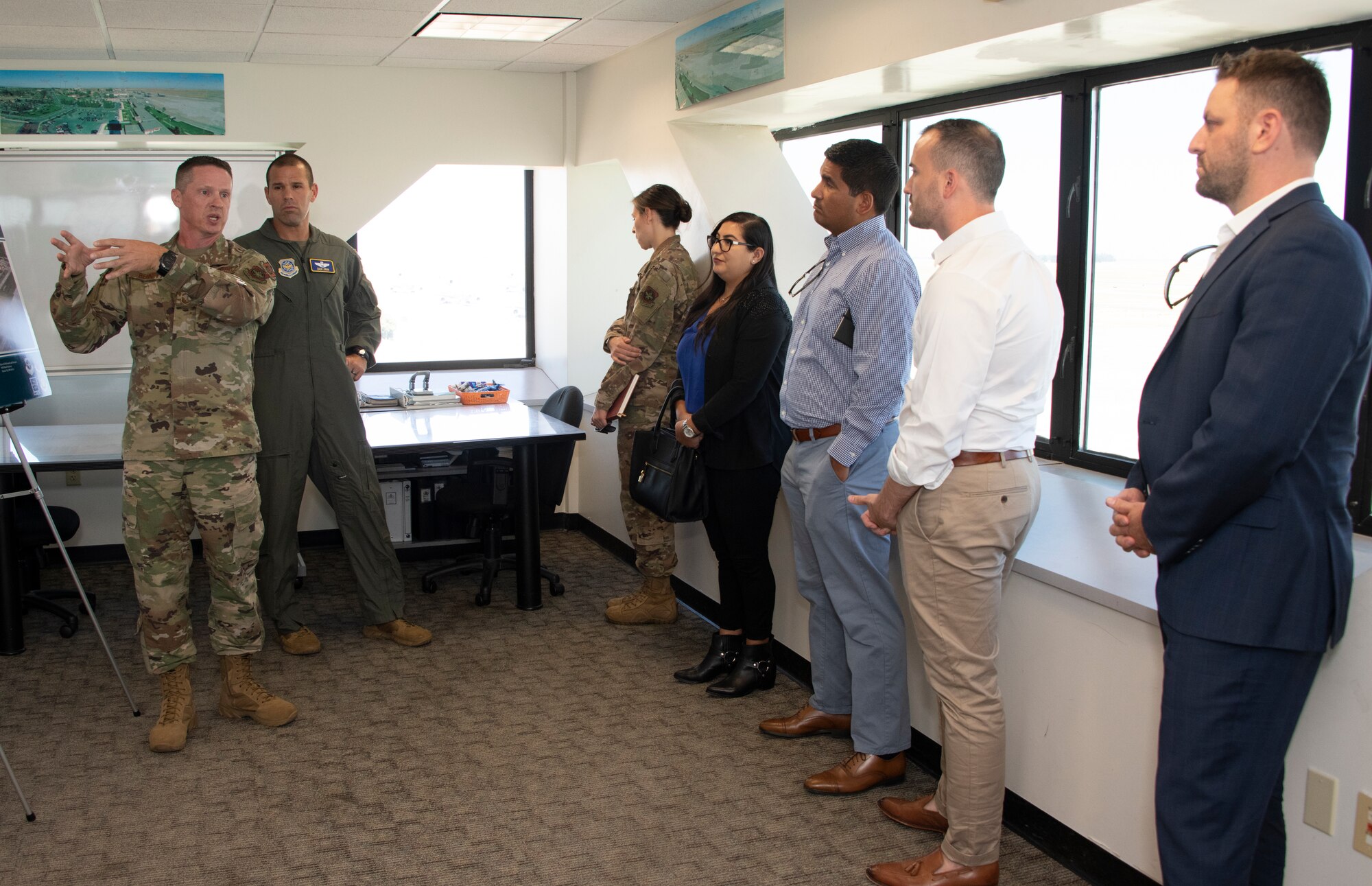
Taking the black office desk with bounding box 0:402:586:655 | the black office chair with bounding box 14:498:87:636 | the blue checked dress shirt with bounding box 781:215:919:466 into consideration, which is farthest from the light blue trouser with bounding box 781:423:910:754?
the black office chair with bounding box 14:498:87:636

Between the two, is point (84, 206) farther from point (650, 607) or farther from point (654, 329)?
point (650, 607)

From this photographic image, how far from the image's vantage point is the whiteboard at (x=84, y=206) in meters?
5.01

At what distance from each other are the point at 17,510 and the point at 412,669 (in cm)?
193

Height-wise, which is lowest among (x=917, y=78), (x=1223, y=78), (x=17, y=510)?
(x=17, y=510)

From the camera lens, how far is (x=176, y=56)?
16.0 ft

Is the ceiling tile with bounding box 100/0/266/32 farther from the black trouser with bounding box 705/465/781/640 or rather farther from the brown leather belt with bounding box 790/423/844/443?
the brown leather belt with bounding box 790/423/844/443

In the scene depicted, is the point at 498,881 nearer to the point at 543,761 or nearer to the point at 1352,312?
the point at 543,761

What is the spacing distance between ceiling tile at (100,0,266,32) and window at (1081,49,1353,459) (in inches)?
115

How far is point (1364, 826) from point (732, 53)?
3.01m

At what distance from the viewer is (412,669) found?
383 centimetres

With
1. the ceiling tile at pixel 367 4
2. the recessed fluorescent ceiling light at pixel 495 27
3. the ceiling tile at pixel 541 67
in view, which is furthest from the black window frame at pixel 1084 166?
the ceiling tile at pixel 541 67

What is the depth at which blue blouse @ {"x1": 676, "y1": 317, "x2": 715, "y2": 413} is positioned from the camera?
3.46 meters

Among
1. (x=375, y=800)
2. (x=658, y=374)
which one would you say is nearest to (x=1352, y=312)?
(x=375, y=800)

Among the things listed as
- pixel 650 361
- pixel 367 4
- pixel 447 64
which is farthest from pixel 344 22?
pixel 650 361
